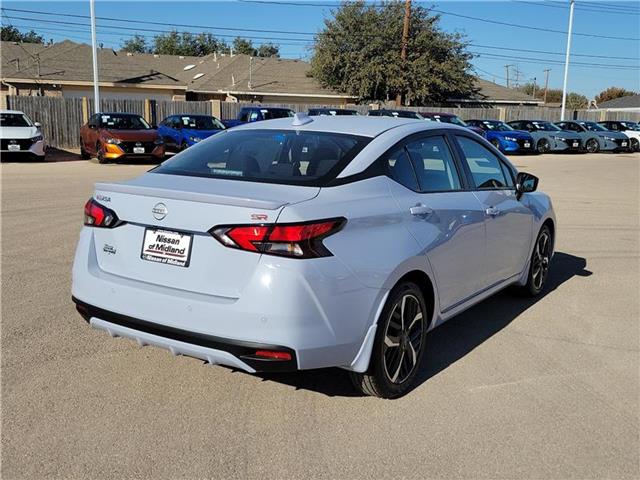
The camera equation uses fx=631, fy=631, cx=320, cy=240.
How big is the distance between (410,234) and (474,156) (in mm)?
1624

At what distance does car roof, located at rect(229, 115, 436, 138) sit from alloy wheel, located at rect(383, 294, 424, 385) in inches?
46.9

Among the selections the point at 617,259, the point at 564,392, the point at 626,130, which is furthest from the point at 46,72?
the point at 564,392

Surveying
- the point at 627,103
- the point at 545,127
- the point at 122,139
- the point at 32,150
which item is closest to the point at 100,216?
the point at 122,139

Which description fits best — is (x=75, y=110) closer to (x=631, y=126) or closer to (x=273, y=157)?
(x=273, y=157)

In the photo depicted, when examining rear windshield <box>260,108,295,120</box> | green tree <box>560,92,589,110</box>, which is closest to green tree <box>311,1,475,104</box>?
rear windshield <box>260,108,295,120</box>

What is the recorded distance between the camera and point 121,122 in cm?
2133

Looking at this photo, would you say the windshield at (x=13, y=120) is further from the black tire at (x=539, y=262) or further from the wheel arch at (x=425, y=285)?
the wheel arch at (x=425, y=285)

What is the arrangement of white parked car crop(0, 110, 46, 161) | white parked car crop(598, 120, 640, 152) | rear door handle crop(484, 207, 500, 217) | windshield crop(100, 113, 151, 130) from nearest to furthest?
rear door handle crop(484, 207, 500, 217)
white parked car crop(0, 110, 46, 161)
windshield crop(100, 113, 151, 130)
white parked car crop(598, 120, 640, 152)

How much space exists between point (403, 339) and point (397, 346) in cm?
8

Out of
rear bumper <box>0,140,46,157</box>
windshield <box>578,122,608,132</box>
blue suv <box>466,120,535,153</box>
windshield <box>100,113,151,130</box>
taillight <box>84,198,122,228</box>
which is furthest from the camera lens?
windshield <box>578,122,608,132</box>

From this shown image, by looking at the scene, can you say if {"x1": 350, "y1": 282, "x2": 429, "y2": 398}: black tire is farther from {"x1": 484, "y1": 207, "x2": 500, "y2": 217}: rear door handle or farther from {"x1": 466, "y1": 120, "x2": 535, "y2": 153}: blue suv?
{"x1": 466, "y1": 120, "x2": 535, "y2": 153}: blue suv

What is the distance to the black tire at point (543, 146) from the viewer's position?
105ft

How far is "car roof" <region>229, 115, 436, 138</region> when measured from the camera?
4449 millimetres

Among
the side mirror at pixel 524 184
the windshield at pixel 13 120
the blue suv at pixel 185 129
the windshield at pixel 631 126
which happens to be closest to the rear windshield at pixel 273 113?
the blue suv at pixel 185 129
